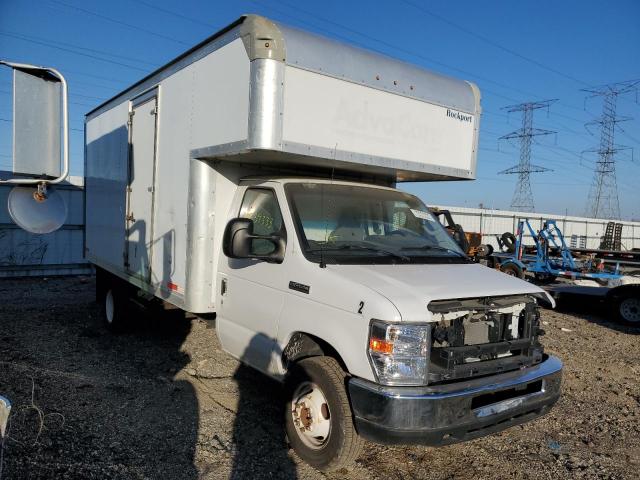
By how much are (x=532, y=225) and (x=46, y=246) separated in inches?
883

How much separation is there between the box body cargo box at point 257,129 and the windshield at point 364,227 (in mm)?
289

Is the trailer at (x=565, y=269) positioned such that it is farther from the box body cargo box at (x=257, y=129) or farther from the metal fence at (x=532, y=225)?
the box body cargo box at (x=257, y=129)

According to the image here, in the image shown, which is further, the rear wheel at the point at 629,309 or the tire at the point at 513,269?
the tire at the point at 513,269

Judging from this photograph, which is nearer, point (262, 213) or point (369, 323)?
point (369, 323)

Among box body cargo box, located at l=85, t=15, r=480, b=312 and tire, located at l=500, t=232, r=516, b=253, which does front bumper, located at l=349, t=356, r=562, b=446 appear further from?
tire, located at l=500, t=232, r=516, b=253

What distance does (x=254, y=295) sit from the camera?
4137 mm

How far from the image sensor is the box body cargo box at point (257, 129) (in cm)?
385

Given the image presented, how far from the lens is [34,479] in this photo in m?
3.23

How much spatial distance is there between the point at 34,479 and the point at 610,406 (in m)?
5.50

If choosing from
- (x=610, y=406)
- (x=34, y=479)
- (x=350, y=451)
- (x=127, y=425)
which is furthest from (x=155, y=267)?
(x=610, y=406)

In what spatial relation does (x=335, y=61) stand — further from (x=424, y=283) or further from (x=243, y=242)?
(x=424, y=283)

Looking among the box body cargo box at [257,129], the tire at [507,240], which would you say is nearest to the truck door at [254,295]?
the box body cargo box at [257,129]

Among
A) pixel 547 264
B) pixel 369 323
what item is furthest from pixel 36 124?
pixel 547 264

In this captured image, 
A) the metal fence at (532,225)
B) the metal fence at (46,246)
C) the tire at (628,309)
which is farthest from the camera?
the metal fence at (532,225)
